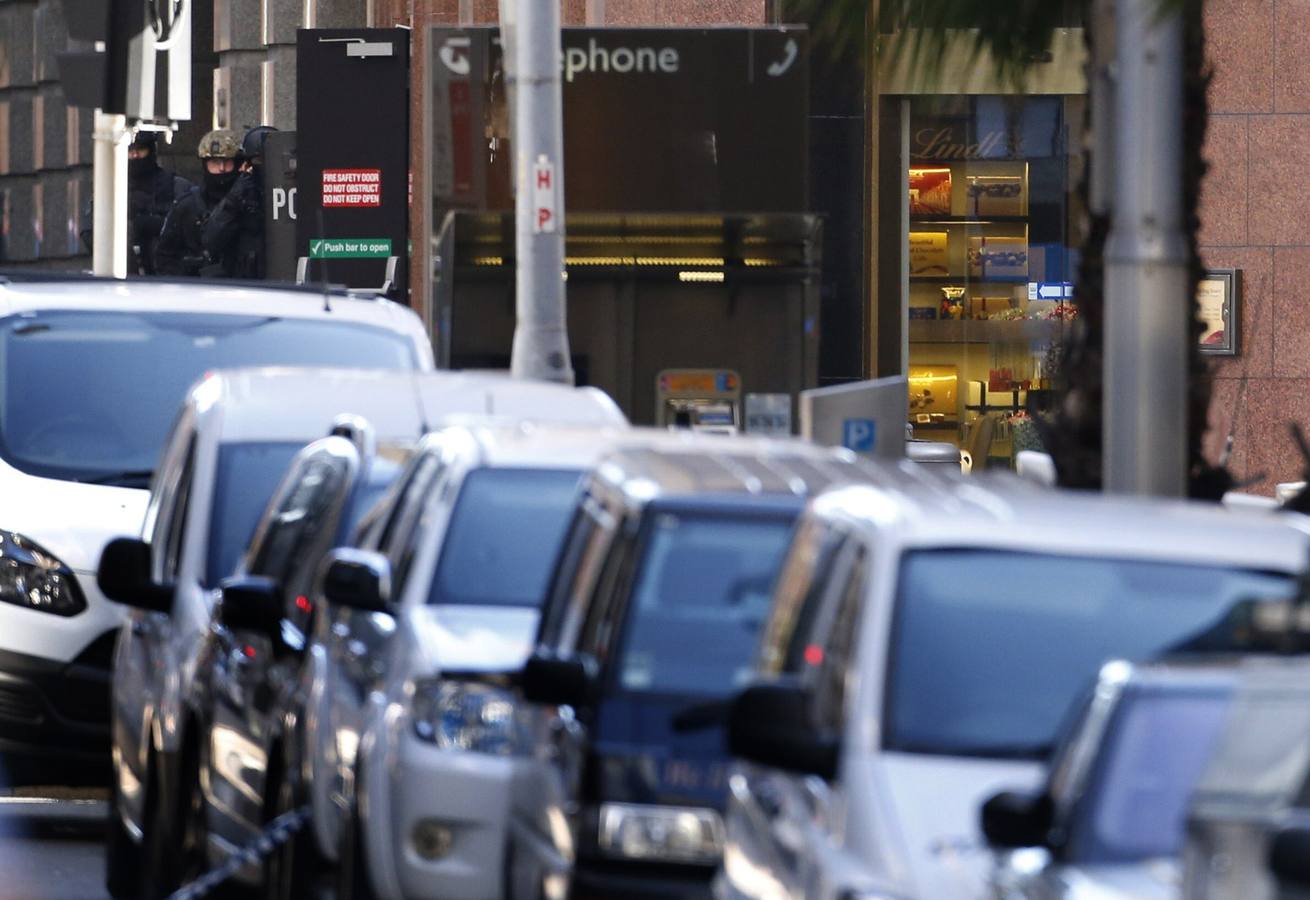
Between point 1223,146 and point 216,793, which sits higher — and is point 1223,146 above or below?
above

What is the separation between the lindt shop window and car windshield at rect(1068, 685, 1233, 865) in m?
16.8

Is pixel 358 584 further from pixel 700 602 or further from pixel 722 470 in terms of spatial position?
pixel 700 602

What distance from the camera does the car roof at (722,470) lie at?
24.4ft

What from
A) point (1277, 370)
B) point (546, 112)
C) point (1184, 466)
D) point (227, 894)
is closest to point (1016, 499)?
point (1184, 466)

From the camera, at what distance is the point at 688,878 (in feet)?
22.5

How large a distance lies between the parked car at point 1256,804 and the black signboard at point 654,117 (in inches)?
548

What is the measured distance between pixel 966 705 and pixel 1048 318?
1674 cm

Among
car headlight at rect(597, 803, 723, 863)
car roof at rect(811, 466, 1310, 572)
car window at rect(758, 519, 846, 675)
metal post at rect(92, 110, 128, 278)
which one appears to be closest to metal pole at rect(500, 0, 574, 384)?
metal post at rect(92, 110, 128, 278)

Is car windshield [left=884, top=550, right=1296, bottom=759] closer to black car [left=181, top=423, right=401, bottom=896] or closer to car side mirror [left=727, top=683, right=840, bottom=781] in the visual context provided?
car side mirror [left=727, top=683, right=840, bottom=781]

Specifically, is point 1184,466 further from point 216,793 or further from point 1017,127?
point 1017,127

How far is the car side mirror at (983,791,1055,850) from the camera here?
496cm

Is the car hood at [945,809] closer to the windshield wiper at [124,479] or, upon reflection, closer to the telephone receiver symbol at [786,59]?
the windshield wiper at [124,479]

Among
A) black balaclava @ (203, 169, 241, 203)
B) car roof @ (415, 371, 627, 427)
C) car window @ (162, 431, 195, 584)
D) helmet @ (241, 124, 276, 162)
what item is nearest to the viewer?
car window @ (162, 431, 195, 584)

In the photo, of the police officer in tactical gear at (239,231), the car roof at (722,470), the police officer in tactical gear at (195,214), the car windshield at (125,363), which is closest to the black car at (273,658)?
the car roof at (722,470)
